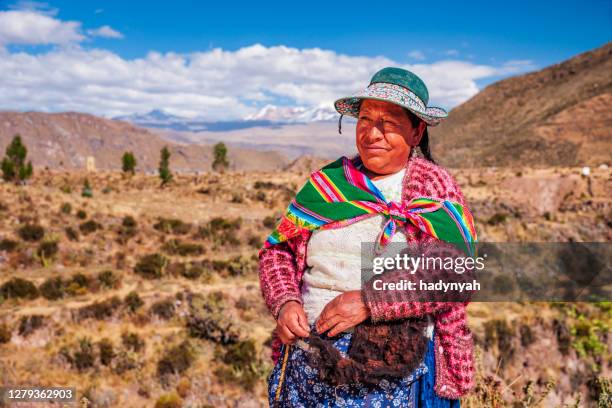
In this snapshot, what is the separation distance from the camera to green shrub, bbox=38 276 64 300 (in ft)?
37.6

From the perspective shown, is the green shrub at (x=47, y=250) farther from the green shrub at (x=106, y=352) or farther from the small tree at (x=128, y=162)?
the small tree at (x=128, y=162)

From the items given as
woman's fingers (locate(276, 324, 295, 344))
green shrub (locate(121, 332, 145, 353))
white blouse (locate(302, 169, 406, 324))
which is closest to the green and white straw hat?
white blouse (locate(302, 169, 406, 324))

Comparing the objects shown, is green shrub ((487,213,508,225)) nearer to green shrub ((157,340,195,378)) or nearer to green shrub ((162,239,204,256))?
green shrub ((162,239,204,256))

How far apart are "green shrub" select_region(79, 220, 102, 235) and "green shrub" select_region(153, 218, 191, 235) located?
207 cm

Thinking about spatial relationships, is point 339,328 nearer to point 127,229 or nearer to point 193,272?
point 193,272

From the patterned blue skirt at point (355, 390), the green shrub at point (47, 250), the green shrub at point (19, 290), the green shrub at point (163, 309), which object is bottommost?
the green shrub at point (163, 309)

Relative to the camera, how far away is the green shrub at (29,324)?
1005cm

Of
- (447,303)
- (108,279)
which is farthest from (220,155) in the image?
(447,303)

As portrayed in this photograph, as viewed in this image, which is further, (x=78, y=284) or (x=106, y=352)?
(x=78, y=284)

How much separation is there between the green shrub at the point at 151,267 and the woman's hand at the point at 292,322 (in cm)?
1221

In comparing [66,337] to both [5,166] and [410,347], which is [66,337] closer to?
[410,347]

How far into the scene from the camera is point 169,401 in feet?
29.0

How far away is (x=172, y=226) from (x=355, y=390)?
1694 centimetres

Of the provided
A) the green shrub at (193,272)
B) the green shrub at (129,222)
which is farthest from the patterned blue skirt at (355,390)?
the green shrub at (129,222)
